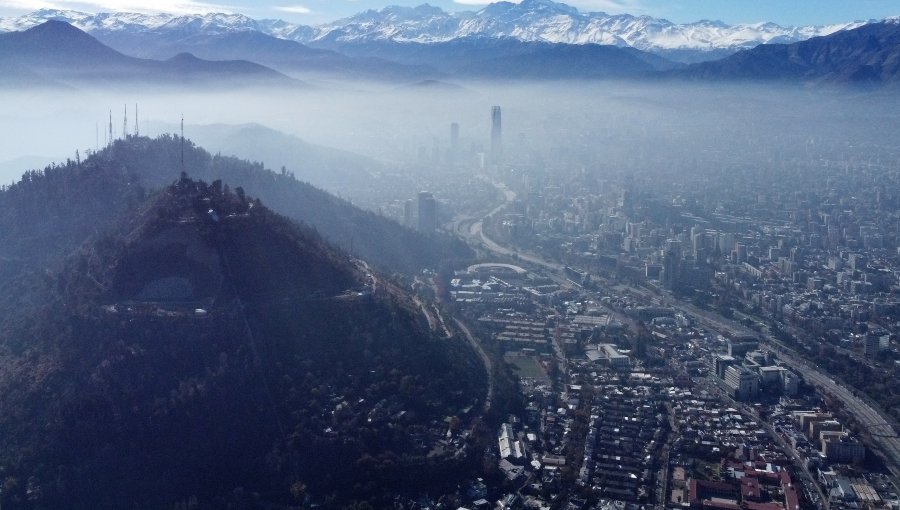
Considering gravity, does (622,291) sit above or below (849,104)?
below

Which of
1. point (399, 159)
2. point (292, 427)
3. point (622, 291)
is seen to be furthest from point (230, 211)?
point (399, 159)

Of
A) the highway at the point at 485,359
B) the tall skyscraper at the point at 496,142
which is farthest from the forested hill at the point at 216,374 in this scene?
the tall skyscraper at the point at 496,142

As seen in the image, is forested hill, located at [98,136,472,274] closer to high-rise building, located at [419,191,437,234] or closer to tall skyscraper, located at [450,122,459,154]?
high-rise building, located at [419,191,437,234]

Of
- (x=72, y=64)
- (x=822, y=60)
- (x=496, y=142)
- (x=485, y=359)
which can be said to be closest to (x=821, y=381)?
(x=485, y=359)

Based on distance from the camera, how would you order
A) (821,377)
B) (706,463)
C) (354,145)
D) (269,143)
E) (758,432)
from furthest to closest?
(354,145) < (269,143) < (821,377) < (758,432) < (706,463)

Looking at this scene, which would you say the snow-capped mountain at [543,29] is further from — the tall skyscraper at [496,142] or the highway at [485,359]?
the highway at [485,359]

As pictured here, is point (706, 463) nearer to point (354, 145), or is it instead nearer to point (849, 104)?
point (354, 145)

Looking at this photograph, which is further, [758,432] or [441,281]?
[441,281]

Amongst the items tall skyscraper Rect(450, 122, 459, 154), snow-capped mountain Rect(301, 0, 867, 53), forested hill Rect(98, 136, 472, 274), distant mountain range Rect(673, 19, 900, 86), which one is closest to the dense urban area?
forested hill Rect(98, 136, 472, 274)
